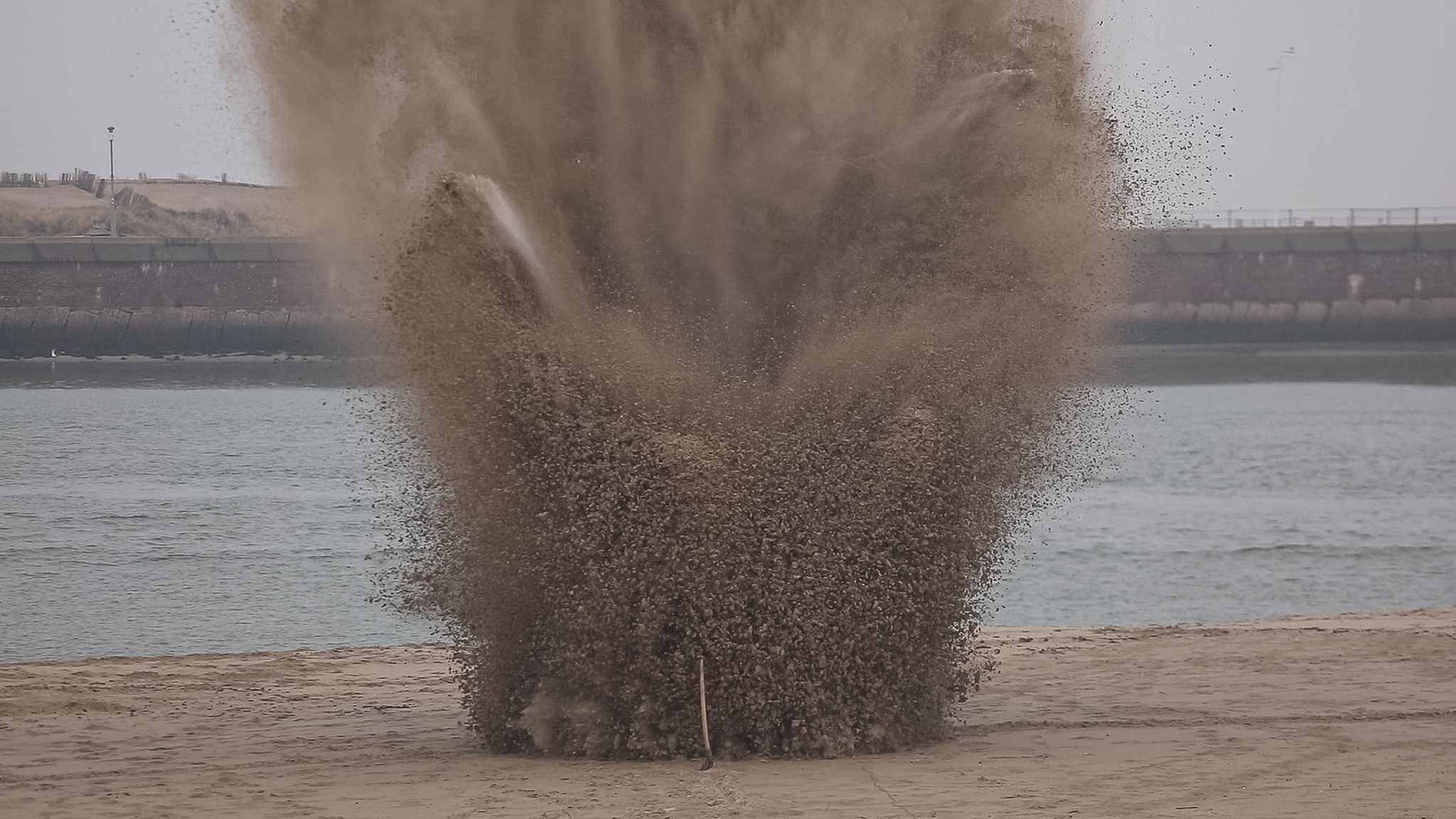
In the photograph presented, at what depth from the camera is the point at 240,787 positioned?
7.67 m

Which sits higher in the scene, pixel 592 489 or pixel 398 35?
pixel 398 35

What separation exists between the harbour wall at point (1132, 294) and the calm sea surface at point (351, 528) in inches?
256

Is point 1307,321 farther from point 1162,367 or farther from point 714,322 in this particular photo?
point 714,322

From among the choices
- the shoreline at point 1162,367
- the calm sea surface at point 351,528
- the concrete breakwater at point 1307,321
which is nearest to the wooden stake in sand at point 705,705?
the calm sea surface at point 351,528

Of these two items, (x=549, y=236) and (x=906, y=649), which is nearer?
(x=906, y=649)

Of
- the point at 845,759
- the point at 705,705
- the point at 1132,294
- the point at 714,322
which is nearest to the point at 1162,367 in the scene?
the point at 1132,294

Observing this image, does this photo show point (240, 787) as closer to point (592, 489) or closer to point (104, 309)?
point (592, 489)

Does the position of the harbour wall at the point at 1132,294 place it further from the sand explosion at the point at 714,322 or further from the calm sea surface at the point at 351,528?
the sand explosion at the point at 714,322

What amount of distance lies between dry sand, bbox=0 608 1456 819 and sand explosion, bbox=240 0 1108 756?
599mm

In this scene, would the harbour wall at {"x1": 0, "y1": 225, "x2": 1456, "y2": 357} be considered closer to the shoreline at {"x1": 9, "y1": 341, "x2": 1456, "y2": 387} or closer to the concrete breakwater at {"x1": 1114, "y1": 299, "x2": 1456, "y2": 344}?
the concrete breakwater at {"x1": 1114, "y1": 299, "x2": 1456, "y2": 344}

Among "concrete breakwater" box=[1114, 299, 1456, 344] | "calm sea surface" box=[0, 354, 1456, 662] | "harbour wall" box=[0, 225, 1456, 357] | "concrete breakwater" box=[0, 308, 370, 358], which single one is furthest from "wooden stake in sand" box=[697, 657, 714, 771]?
"concrete breakwater" box=[1114, 299, 1456, 344]

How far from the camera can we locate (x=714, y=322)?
923cm

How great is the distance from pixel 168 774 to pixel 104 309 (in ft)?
192

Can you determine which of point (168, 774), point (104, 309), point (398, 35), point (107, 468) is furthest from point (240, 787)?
point (104, 309)
